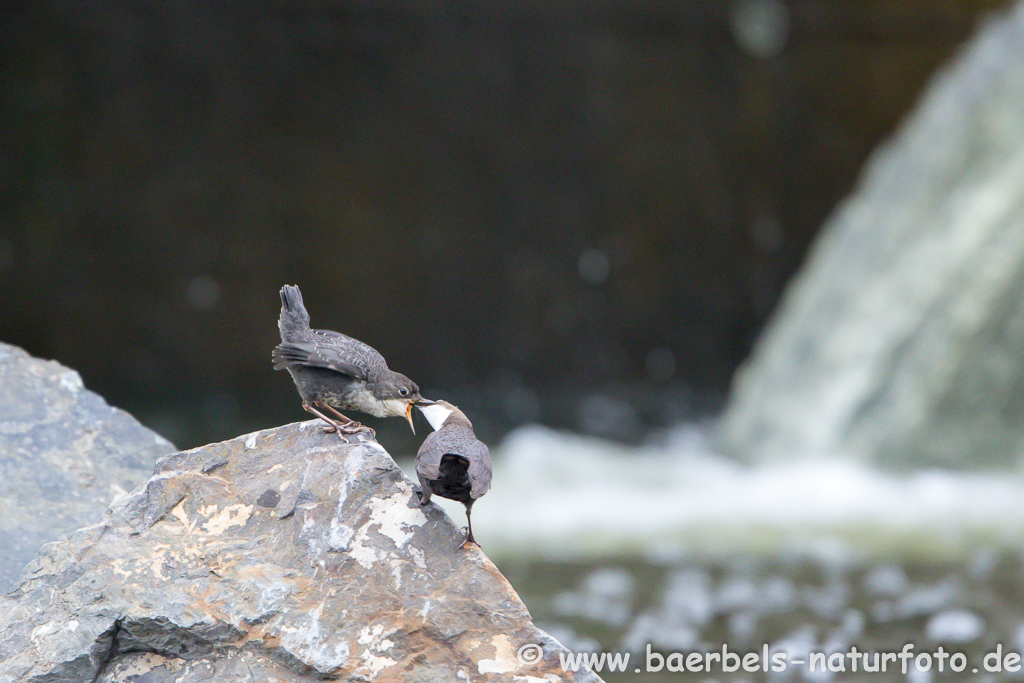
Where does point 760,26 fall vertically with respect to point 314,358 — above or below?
above

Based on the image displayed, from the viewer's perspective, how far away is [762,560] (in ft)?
13.1

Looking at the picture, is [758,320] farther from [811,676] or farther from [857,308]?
[811,676]

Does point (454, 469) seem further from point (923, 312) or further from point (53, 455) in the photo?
point (923, 312)

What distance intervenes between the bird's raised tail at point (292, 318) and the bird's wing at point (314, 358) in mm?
46

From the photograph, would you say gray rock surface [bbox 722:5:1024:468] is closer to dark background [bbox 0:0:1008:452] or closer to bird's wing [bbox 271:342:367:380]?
dark background [bbox 0:0:1008:452]

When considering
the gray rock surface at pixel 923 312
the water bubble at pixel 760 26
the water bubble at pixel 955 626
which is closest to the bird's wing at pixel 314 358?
the water bubble at pixel 955 626

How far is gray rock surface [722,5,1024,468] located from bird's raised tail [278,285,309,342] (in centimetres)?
372

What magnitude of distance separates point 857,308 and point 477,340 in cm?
272

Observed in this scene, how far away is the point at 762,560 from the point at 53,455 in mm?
2695

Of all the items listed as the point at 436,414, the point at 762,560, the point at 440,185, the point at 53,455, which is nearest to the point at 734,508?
the point at 762,560

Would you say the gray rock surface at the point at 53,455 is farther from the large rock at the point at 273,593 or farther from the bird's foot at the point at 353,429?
the bird's foot at the point at 353,429

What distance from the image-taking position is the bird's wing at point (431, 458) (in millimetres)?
1822

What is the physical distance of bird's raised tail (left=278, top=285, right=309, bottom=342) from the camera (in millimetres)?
2154

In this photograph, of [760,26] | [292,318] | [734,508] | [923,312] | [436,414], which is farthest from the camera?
[760,26]
